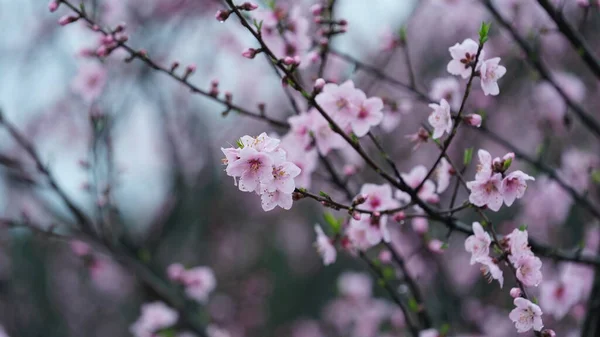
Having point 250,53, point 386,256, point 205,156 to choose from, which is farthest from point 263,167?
point 205,156

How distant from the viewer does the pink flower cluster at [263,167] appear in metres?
1.65

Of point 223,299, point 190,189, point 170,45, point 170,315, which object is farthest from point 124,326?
point 170,315

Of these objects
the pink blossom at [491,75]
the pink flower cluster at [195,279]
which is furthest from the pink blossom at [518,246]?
the pink flower cluster at [195,279]

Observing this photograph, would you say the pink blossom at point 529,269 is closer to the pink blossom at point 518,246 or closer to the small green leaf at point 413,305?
the pink blossom at point 518,246

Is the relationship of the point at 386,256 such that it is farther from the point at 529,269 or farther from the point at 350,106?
the point at 529,269

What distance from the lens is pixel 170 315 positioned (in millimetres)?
3652

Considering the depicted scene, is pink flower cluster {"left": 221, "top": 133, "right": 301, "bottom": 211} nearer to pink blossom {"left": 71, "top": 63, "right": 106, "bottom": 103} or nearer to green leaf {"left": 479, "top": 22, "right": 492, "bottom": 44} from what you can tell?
green leaf {"left": 479, "top": 22, "right": 492, "bottom": 44}

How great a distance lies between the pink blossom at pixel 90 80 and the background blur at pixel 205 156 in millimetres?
41

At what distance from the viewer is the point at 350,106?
7.27 ft

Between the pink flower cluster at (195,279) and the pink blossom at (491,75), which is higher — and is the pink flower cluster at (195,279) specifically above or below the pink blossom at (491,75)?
above

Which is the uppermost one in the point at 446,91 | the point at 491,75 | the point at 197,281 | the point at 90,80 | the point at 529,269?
the point at 90,80

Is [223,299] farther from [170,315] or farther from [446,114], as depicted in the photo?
[446,114]

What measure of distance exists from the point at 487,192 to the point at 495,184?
0.04 m

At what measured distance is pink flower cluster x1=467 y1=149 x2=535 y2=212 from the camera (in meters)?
1.76
